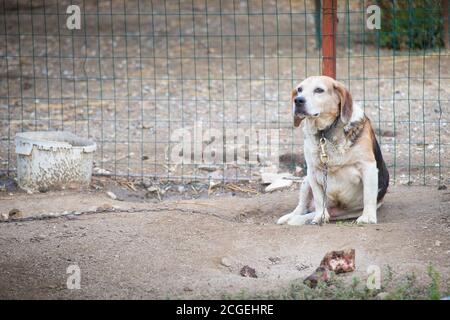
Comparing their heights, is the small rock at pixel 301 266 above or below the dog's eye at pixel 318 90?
below

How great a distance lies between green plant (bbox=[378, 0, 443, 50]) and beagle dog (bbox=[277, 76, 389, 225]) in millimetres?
5660

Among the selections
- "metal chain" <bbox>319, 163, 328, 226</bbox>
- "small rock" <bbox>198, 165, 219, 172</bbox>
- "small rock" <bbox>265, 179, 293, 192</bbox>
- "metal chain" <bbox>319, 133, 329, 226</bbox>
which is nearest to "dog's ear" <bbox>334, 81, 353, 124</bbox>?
"metal chain" <bbox>319, 133, 329, 226</bbox>

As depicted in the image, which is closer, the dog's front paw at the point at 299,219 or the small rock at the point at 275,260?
the small rock at the point at 275,260

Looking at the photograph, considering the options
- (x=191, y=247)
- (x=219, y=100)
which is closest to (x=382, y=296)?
(x=191, y=247)

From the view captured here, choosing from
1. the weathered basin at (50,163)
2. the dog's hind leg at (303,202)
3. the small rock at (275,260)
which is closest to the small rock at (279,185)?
the dog's hind leg at (303,202)

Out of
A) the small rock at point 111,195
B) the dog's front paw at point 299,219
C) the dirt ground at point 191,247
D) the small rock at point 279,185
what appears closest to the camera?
the dirt ground at point 191,247

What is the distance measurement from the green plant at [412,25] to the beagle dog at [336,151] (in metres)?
5.66

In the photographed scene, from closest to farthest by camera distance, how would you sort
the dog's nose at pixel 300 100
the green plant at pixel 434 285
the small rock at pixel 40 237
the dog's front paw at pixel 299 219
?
the green plant at pixel 434 285 < the small rock at pixel 40 237 < the dog's nose at pixel 300 100 < the dog's front paw at pixel 299 219

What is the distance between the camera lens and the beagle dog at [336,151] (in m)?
6.32

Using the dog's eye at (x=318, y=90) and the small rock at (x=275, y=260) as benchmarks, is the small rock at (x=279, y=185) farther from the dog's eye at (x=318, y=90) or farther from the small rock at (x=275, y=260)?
the small rock at (x=275, y=260)

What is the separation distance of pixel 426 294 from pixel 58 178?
3904 mm

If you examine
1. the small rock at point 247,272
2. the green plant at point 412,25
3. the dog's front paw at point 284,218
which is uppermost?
the green plant at point 412,25
